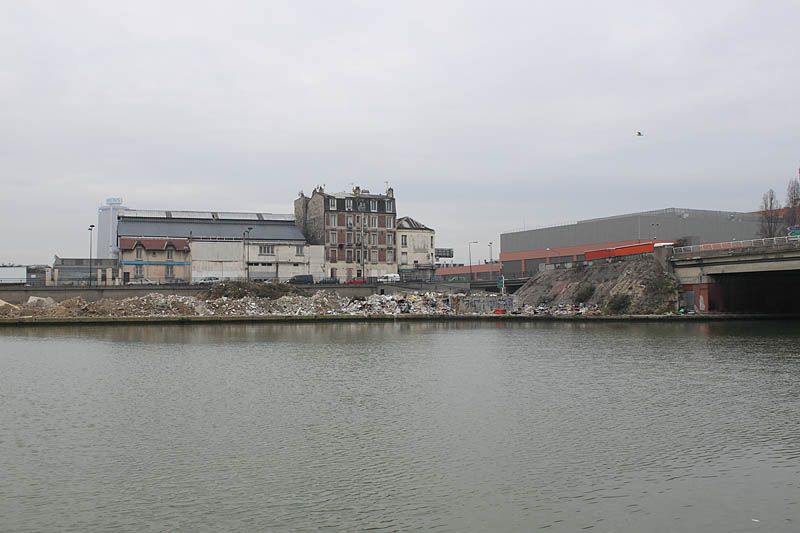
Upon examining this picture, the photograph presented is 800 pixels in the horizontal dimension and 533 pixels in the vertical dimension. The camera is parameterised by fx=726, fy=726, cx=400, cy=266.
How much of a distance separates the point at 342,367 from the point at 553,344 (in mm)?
18516

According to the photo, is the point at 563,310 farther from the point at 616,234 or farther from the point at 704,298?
the point at 616,234

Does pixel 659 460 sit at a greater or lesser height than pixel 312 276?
lesser

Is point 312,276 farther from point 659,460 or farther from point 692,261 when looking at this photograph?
point 659,460

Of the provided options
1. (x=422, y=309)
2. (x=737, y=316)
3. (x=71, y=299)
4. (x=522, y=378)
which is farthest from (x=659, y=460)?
(x=71, y=299)

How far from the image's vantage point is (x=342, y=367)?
3741 cm

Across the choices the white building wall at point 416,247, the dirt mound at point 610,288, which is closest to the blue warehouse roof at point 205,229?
the white building wall at point 416,247

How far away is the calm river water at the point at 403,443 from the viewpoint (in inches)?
582

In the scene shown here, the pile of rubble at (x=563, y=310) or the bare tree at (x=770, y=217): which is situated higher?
the bare tree at (x=770, y=217)

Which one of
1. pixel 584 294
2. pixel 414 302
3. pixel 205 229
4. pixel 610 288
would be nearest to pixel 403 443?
pixel 610 288

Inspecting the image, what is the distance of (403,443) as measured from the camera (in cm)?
2047

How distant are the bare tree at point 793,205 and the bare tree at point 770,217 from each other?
1.10m

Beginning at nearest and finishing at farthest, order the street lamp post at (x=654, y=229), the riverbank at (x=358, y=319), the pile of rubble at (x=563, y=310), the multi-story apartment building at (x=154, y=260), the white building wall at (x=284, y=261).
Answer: the riverbank at (x=358, y=319) < the pile of rubble at (x=563, y=310) < the multi-story apartment building at (x=154, y=260) < the white building wall at (x=284, y=261) < the street lamp post at (x=654, y=229)

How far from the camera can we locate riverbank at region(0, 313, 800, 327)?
232 feet

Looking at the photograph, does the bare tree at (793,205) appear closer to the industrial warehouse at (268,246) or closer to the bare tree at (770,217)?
the bare tree at (770,217)
